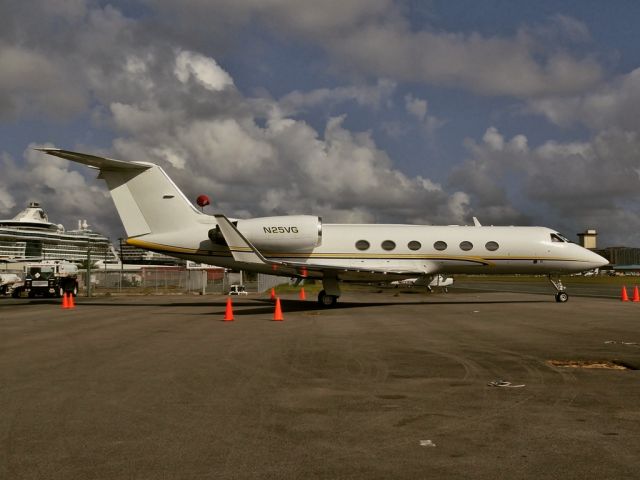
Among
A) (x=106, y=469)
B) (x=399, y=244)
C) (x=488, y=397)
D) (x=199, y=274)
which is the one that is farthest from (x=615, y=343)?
(x=199, y=274)

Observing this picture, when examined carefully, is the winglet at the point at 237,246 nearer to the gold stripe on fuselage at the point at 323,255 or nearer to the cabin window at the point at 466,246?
the gold stripe on fuselage at the point at 323,255

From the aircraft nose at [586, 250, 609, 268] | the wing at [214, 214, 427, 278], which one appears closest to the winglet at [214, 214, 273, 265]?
the wing at [214, 214, 427, 278]

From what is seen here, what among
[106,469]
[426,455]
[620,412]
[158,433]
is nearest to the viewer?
[106,469]

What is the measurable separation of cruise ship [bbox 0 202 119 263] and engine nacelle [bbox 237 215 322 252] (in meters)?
95.6

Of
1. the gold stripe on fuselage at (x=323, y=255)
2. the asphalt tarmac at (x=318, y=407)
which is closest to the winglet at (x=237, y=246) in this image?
the gold stripe on fuselage at (x=323, y=255)

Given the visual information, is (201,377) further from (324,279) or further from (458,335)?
(324,279)

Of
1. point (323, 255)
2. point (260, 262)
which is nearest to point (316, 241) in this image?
point (323, 255)

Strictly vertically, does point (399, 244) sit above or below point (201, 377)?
above

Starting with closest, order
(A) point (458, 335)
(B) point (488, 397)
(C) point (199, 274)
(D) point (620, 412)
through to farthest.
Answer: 1. (D) point (620, 412)
2. (B) point (488, 397)
3. (A) point (458, 335)
4. (C) point (199, 274)

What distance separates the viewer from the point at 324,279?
882 inches

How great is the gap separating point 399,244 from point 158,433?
18.3 m

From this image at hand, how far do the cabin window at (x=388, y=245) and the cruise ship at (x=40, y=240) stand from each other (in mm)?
96993

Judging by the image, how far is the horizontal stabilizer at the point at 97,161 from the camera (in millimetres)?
19938

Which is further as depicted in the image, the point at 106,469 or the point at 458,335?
the point at 458,335
